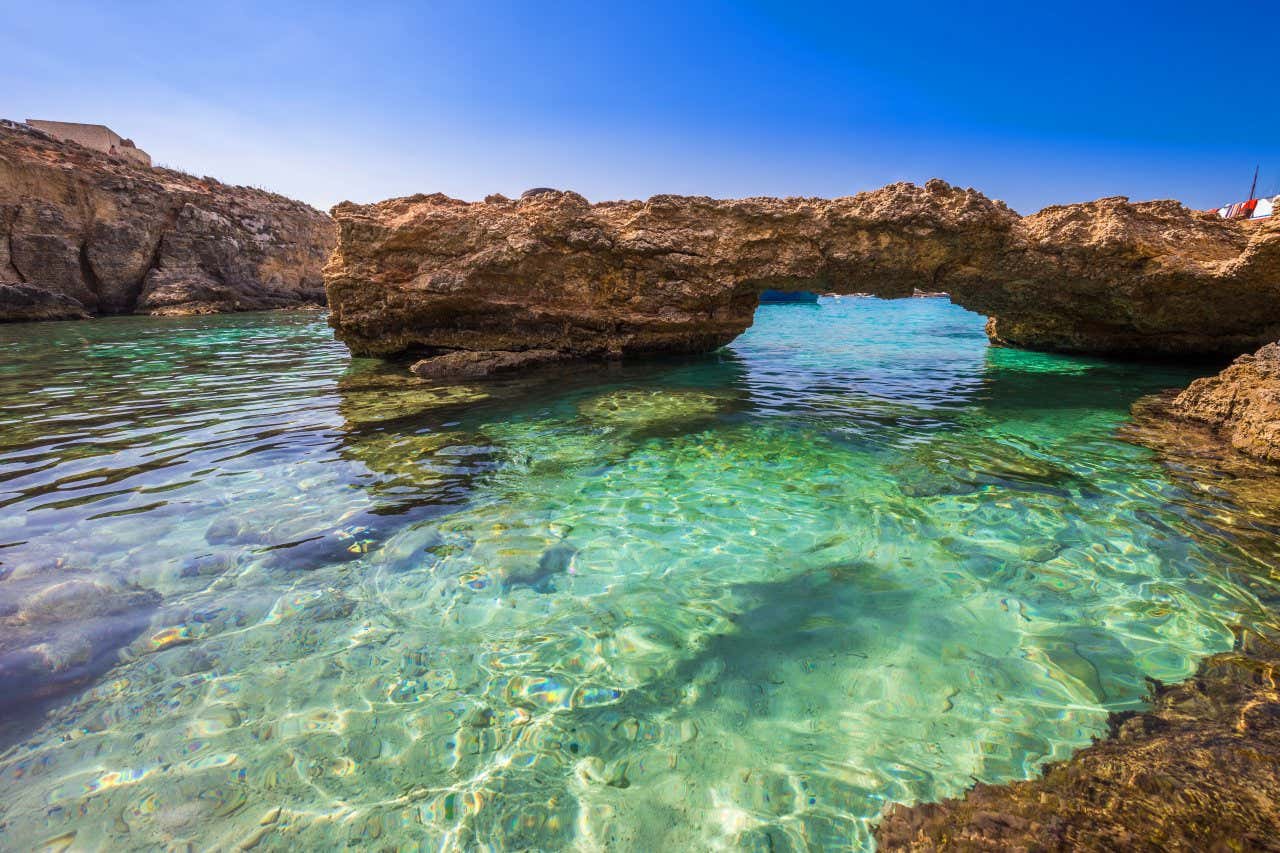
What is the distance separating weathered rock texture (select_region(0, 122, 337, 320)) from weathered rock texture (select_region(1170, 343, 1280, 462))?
32.2 meters

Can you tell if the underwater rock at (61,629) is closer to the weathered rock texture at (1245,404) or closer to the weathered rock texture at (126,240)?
the weathered rock texture at (1245,404)

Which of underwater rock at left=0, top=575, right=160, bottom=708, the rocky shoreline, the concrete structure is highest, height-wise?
the concrete structure

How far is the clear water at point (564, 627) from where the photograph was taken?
1.63 meters

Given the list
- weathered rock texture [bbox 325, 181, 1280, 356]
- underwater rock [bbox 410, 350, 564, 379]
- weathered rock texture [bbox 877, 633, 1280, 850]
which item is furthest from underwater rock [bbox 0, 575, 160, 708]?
weathered rock texture [bbox 325, 181, 1280, 356]

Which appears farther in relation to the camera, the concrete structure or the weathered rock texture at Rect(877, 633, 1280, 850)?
the concrete structure

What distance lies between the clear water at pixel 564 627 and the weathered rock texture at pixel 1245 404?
33.0 inches

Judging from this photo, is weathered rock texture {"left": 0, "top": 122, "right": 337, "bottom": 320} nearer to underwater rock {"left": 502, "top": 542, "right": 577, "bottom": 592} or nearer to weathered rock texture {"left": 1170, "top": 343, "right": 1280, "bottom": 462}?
underwater rock {"left": 502, "top": 542, "right": 577, "bottom": 592}

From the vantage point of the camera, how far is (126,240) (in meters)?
24.1

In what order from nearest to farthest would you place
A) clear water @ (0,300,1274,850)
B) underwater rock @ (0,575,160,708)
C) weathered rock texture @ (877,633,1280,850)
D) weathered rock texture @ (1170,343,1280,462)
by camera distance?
1. weathered rock texture @ (877,633,1280,850)
2. clear water @ (0,300,1274,850)
3. underwater rock @ (0,575,160,708)
4. weathered rock texture @ (1170,343,1280,462)

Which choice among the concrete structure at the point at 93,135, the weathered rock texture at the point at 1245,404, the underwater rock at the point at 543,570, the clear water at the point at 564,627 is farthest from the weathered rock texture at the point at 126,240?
the weathered rock texture at the point at 1245,404

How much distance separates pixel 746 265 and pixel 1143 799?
8055 millimetres

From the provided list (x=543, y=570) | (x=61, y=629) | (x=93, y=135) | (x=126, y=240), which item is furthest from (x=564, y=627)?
(x=93, y=135)

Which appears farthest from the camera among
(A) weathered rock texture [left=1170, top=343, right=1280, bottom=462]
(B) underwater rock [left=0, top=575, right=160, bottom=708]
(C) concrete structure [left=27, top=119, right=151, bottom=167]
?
(C) concrete structure [left=27, top=119, right=151, bottom=167]

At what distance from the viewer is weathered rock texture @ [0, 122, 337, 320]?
21.4 metres
